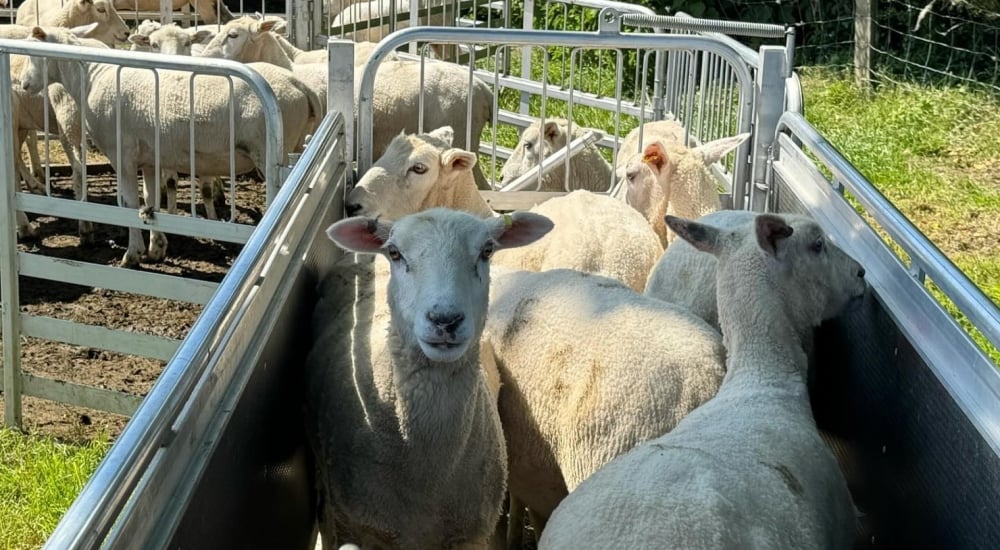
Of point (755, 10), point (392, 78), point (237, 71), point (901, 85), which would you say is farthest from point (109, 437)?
point (755, 10)

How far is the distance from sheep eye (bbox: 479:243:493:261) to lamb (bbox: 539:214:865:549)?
525 mm

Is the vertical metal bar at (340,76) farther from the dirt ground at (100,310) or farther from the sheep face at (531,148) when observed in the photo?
the sheep face at (531,148)

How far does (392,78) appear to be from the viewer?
8727 mm

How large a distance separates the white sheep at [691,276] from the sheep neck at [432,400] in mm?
928

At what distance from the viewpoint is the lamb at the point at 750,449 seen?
2416 millimetres

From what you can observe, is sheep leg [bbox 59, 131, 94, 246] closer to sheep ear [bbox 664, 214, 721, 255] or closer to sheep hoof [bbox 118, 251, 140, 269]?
sheep hoof [bbox 118, 251, 140, 269]

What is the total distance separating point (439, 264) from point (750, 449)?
103 cm

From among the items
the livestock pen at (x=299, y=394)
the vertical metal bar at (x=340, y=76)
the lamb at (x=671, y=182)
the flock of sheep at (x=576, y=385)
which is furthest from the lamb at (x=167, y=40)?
the flock of sheep at (x=576, y=385)

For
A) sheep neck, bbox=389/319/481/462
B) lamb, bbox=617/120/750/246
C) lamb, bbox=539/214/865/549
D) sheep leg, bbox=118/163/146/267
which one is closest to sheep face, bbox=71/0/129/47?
sheep leg, bbox=118/163/146/267

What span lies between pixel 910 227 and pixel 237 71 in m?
2.96

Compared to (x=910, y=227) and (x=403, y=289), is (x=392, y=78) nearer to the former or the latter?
(x=403, y=289)

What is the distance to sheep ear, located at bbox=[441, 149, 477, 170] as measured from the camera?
5.34 metres

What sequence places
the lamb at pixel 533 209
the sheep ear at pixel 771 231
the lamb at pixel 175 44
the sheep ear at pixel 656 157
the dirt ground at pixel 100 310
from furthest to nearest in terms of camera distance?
1. the lamb at pixel 175 44
2. the dirt ground at pixel 100 310
3. the sheep ear at pixel 656 157
4. the lamb at pixel 533 209
5. the sheep ear at pixel 771 231

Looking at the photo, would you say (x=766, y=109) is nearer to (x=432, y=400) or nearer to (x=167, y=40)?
(x=432, y=400)
